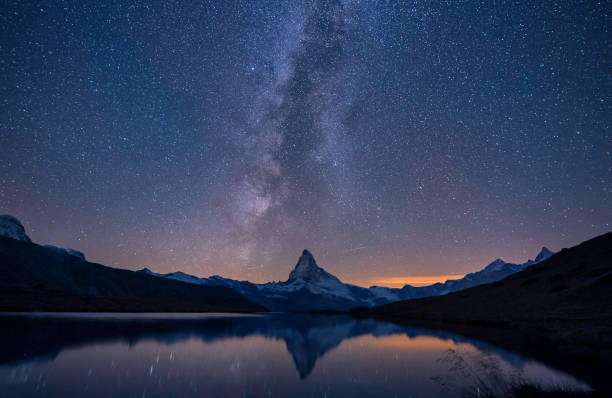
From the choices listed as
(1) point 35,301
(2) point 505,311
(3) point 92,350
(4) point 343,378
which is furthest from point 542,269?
(1) point 35,301

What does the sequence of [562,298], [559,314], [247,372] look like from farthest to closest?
[562,298] < [559,314] < [247,372]

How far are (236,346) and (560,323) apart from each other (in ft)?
159

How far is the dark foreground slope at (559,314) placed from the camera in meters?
29.2

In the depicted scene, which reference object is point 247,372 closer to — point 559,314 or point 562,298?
point 559,314

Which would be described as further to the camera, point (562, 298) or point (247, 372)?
point (562, 298)

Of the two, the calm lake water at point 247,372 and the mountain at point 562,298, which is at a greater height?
the mountain at point 562,298

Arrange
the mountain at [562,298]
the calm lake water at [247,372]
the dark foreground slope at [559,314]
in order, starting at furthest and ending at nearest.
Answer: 1. the mountain at [562,298]
2. the dark foreground slope at [559,314]
3. the calm lake water at [247,372]

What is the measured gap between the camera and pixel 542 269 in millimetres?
124250

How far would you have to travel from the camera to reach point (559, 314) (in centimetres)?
5625

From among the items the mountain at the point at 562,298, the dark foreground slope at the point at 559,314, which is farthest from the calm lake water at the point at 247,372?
the mountain at the point at 562,298

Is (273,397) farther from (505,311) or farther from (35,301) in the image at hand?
(35,301)

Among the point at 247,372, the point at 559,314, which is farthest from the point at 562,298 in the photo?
the point at 247,372

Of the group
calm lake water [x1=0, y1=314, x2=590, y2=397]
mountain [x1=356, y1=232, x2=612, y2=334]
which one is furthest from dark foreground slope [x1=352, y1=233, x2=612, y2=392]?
calm lake water [x1=0, y1=314, x2=590, y2=397]

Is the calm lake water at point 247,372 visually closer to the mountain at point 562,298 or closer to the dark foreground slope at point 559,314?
the dark foreground slope at point 559,314
